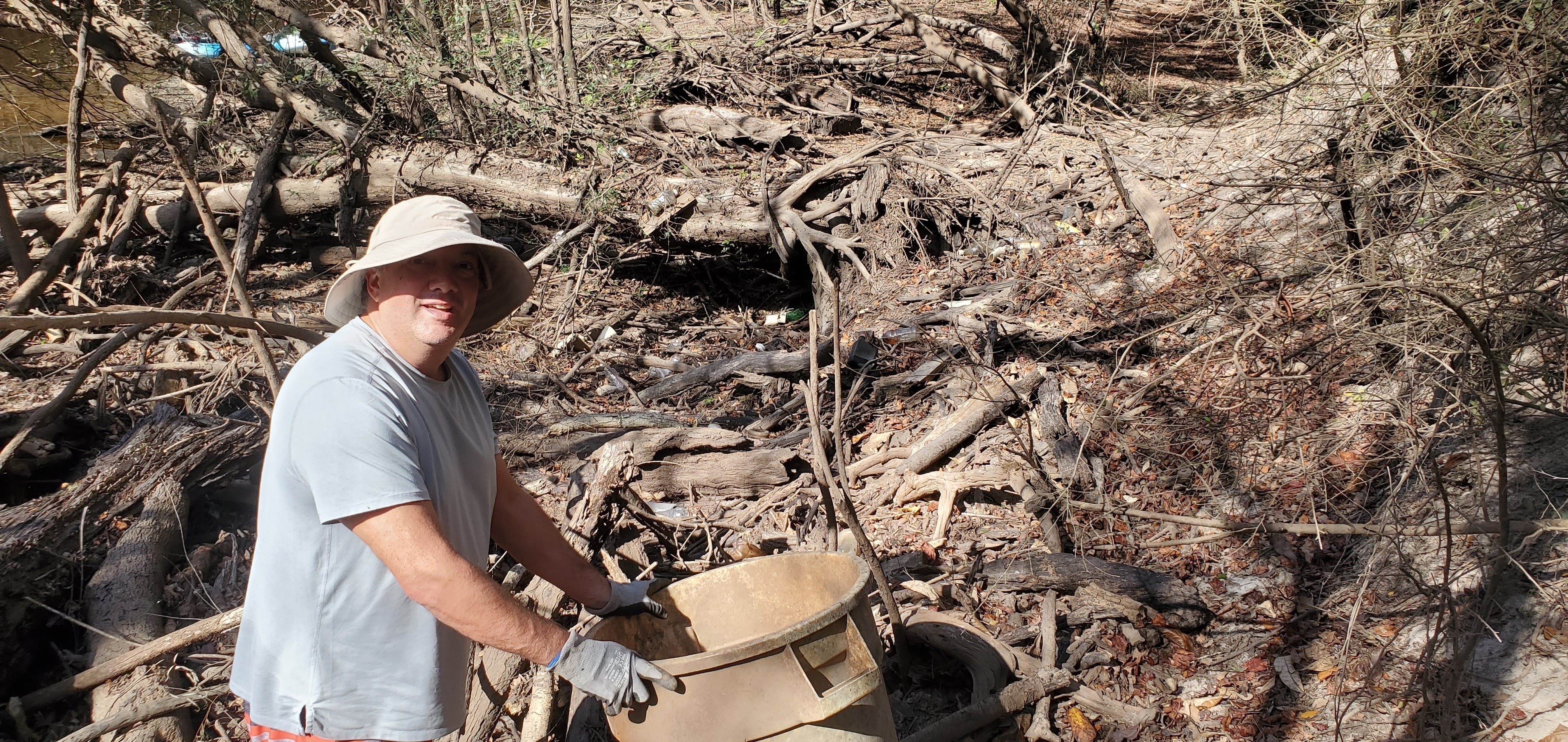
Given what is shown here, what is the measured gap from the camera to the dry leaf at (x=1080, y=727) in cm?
334

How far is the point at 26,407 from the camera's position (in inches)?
237

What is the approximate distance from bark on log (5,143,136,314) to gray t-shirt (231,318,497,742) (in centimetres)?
620

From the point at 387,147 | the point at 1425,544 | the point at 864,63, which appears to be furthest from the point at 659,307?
the point at 1425,544

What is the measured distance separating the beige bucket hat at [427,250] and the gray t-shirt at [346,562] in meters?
0.18

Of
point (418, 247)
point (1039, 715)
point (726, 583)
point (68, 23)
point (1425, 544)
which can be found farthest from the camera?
point (68, 23)

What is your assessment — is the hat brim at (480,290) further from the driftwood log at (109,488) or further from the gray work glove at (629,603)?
the driftwood log at (109,488)

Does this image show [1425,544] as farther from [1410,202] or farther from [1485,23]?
[1485,23]

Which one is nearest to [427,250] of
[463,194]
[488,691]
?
[488,691]

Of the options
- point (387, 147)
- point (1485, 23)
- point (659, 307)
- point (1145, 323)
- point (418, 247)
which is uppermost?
point (418, 247)

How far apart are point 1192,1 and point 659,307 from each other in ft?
19.2

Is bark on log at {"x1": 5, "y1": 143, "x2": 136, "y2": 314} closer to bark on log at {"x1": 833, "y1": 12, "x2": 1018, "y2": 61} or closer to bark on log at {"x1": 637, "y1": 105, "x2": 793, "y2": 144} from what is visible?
bark on log at {"x1": 637, "y1": 105, "x2": 793, "y2": 144}

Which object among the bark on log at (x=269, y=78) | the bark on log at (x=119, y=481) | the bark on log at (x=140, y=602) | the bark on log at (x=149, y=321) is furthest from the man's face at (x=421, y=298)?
the bark on log at (x=269, y=78)

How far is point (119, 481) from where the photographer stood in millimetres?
4461

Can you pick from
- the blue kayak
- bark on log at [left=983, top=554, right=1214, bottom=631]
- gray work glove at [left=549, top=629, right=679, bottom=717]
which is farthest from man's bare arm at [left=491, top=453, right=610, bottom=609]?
the blue kayak
